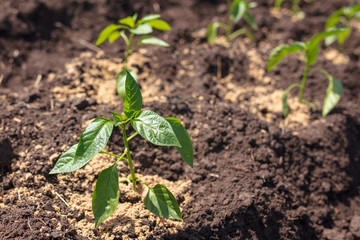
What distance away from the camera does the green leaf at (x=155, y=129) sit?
5.49ft

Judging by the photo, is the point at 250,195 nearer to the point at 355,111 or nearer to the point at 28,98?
the point at 355,111

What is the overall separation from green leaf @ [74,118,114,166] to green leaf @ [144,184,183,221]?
1.57ft

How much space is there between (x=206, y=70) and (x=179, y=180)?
1279mm

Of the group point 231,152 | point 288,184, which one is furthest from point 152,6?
point 288,184

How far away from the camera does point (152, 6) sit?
13.4ft

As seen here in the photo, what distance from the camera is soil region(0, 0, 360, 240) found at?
6.91 ft

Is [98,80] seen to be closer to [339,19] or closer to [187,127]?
[187,127]

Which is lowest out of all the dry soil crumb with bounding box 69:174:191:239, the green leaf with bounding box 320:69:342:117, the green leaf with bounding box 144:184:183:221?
the dry soil crumb with bounding box 69:174:191:239

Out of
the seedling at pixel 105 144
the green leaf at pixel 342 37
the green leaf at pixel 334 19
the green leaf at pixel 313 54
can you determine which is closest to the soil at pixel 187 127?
the green leaf at pixel 342 37

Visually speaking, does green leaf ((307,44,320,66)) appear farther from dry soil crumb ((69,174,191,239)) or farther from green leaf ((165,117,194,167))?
dry soil crumb ((69,174,191,239))

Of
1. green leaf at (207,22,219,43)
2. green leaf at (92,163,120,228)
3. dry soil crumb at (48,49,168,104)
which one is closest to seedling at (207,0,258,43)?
green leaf at (207,22,219,43)

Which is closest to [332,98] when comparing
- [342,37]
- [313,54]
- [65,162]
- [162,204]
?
[313,54]

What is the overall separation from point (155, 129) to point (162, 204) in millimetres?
495

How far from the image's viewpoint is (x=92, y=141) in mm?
1723
